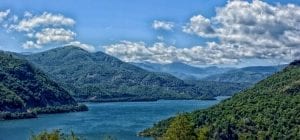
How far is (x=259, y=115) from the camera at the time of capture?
456ft

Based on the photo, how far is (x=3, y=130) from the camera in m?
184

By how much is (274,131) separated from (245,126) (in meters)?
7.96

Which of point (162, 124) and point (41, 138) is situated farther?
point (162, 124)

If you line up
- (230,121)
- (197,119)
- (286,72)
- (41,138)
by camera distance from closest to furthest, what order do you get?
1. (41,138)
2. (230,121)
3. (197,119)
4. (286,72)

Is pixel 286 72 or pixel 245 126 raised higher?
pixel 286 72

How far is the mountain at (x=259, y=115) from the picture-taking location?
129125mm

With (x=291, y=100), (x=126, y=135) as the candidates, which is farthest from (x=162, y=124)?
(x=291, y=100)

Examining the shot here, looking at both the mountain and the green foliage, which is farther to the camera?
the mountain

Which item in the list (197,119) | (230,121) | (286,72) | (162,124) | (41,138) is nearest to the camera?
(41,138)

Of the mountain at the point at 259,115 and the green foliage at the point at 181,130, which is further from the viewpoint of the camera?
the mountain at the point at 259,115

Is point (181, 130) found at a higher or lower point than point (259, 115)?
higher

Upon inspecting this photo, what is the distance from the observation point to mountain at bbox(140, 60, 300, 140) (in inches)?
5084

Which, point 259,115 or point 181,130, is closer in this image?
point 181,130

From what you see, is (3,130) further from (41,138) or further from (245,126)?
(41,138)
